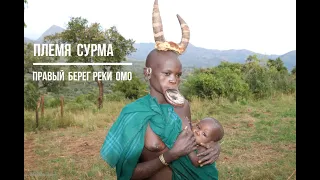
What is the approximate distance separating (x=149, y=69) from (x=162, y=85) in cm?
15

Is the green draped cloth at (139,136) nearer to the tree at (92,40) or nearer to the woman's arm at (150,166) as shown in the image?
the woman's arm at (150,166)

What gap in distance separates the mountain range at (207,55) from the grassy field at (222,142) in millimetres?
433

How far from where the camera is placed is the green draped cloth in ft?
8.97

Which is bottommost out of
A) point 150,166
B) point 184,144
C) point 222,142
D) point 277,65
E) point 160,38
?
point 222,142

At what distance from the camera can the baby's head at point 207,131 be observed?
2799 millimetres

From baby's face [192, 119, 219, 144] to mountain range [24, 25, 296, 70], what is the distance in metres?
1.28

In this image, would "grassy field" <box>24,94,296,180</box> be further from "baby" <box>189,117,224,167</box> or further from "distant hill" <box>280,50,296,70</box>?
"baby" <box>189,117,224,167</box>

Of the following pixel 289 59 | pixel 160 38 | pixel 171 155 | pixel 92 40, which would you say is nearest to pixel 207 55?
pixel 289 59

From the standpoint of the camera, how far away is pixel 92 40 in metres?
4.13

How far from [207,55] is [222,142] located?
956 millimetres

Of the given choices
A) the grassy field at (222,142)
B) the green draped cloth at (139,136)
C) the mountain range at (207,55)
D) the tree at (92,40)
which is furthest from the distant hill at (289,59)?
the green draped cloth at (139,136)

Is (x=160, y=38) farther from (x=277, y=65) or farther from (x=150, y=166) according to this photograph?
(x=277, y=65)

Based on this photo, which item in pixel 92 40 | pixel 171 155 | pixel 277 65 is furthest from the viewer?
pixel 277 65

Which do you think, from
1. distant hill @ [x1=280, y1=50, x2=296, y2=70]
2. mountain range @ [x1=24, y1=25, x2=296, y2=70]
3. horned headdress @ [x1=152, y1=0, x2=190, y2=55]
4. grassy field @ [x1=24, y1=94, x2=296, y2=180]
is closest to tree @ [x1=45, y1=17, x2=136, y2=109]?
mountain range @ [x1=24, y1=25, x2=296, y2=70]
